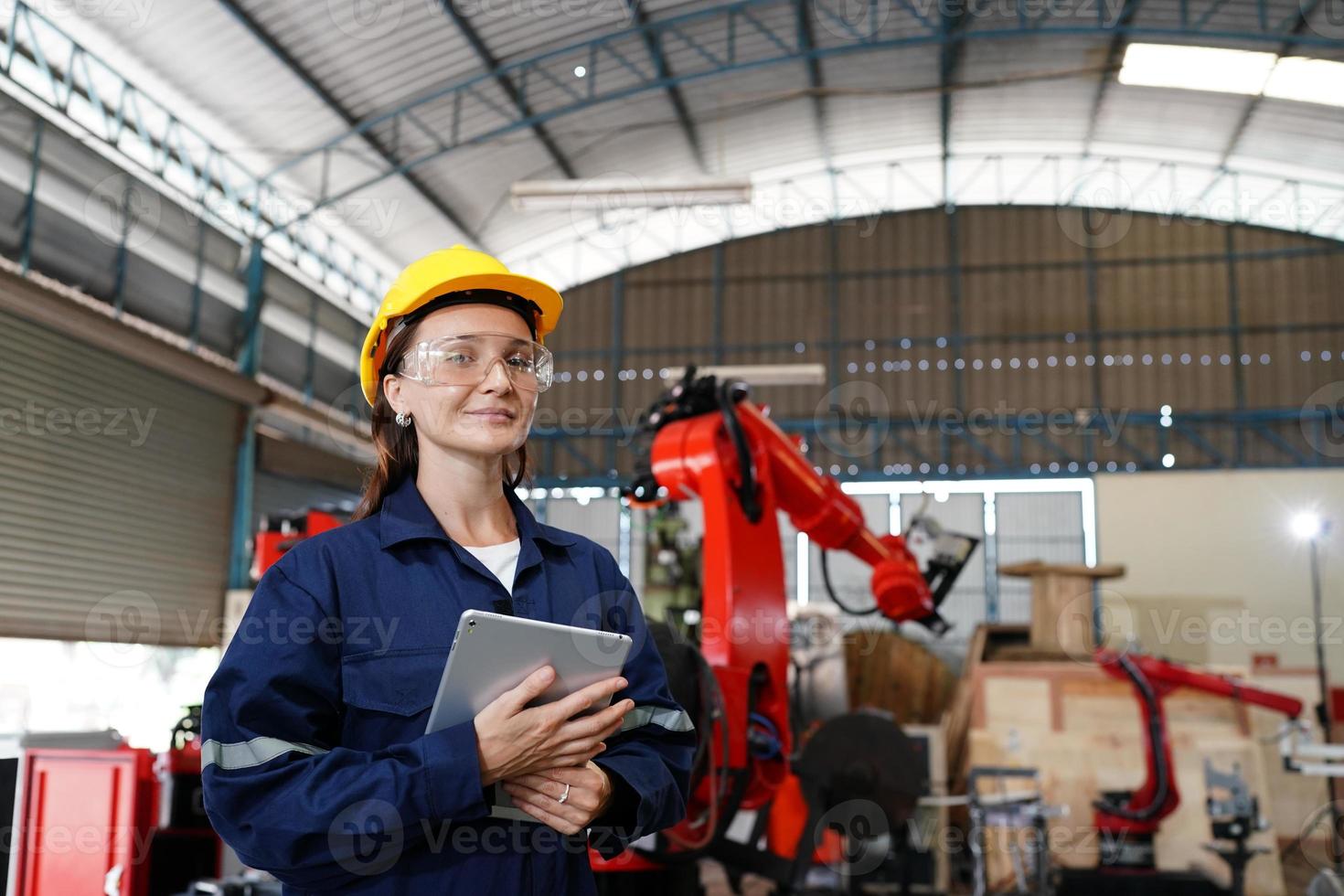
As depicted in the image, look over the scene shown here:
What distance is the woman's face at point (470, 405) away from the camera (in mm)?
1941

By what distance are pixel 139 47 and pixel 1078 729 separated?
11207 mm

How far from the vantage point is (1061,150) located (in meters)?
18.7

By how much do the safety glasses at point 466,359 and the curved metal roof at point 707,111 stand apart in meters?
10.6

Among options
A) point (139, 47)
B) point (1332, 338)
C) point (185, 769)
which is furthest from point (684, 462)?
point (1332, 338)

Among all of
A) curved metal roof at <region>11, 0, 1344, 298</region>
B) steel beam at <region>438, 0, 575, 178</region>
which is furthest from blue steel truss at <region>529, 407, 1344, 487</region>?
steel beam at <region>438, 0, 575, 178</region>

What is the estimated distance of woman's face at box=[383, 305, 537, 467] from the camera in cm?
194

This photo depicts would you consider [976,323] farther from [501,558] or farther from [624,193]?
[501,558]

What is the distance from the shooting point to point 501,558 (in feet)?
6.54

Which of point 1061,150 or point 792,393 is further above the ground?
point 1061,150

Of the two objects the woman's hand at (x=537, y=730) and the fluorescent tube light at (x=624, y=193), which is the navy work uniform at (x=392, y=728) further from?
the fluorescent tube light at (x=624, y=193)

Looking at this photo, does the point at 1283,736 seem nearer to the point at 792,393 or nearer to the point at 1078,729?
the point at 1078,729

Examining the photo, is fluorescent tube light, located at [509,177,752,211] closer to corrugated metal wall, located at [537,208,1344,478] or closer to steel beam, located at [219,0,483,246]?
steel beam, located at [219,0,483,246]

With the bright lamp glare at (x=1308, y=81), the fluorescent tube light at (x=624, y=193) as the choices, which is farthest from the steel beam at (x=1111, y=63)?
the fluorescent tube light at (x=624, y=193)

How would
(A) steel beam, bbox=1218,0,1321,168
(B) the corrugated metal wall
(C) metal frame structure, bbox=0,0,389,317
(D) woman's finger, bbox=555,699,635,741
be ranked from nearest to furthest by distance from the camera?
(D) woman's finger, bbox=555,699,635,741 → (C) metal frame structure, bbox=0,0,389,317 → (A) steel beam, bbox=1218,0,1321,168 → (B) the corrugated metal wall
